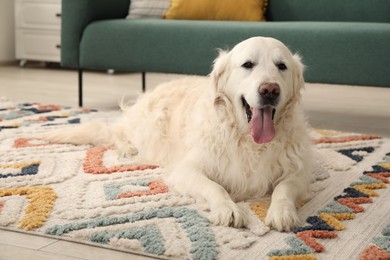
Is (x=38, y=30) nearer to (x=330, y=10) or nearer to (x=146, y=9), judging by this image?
(x=146, y=9)

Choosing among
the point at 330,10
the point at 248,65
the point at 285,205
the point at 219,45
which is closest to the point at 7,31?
the point at 219,45

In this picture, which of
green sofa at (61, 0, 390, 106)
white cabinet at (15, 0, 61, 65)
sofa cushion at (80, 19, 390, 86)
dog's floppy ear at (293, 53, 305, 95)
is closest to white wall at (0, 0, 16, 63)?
white cabinet at (15, 0, 61, 65)

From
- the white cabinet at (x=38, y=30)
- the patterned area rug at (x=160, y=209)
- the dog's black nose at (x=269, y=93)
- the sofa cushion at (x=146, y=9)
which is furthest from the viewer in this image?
the white cabinet at (x=38, y=30)

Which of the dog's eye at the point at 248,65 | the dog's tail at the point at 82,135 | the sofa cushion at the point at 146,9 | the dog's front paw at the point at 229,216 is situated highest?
the sofa cushion at the point at 146,9

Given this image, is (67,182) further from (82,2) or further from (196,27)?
(82,2)

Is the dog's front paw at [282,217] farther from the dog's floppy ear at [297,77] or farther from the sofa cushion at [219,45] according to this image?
the sofa cushion at [219,45]

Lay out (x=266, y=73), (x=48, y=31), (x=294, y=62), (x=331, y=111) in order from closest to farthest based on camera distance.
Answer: (x=266, y=73)
(x=294, y=62)
(x=331, y=111)
(x=48, y=31)

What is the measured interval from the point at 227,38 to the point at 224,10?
592 mm


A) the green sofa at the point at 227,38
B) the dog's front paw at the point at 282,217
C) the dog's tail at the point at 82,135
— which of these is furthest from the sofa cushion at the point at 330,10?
the dog's front paw at the point at 282,217

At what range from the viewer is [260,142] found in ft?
6.33

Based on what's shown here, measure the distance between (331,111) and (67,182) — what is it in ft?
8.08

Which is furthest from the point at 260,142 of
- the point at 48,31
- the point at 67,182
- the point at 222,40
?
the point at 48,31

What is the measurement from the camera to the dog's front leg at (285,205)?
5.34 feet

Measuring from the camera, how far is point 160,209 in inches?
69.7
